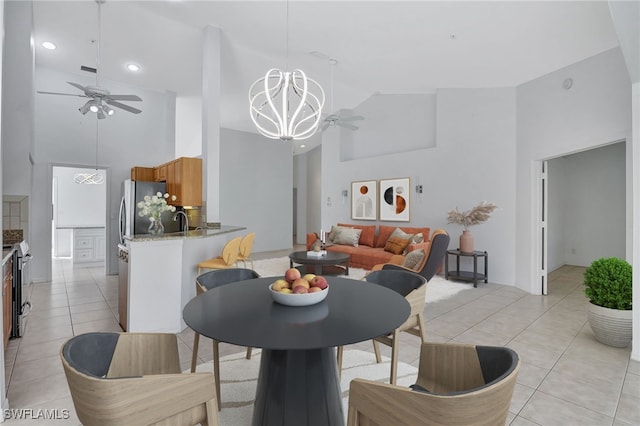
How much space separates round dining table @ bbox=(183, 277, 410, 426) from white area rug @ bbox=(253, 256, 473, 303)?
3174 mm

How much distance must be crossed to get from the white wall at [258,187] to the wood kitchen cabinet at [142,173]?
68.0 inches

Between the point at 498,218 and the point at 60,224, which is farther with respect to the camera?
the point at 60,224

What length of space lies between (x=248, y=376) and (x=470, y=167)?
198 inches

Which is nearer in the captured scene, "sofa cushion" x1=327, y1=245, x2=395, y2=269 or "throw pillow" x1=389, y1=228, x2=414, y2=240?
"sofa cushion" x1=327, y1=245, x2=395, y2=269

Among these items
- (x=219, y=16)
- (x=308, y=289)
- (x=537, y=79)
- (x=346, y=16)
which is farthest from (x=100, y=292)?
(x=537, y=79)

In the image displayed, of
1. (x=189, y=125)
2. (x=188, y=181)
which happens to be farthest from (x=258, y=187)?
(x=188, y=181)

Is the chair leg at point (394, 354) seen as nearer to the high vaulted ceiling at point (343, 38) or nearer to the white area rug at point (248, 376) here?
the white area rug at point (248, 376)

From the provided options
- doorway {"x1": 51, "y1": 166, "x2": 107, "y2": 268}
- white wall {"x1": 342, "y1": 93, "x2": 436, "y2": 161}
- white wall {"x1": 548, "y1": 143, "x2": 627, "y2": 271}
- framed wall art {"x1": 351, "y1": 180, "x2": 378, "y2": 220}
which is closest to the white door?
white wall {"x1": 548, "y1": 143, "x2": 627, "y2": 271}

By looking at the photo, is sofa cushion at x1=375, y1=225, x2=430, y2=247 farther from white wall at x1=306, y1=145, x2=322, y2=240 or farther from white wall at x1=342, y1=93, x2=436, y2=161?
white wall at x1=306, y1=145, x2=322, y2=240

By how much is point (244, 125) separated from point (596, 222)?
26.2 feet

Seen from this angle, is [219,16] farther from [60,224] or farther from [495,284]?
[60,224]

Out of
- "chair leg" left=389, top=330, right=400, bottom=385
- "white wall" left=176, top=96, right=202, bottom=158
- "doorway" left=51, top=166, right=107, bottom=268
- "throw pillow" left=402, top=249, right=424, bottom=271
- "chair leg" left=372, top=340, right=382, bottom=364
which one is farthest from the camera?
"white wall" left=176, top=96, right=202, bottom=158

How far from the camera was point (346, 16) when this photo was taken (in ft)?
13.4

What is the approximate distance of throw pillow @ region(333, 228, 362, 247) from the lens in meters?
6.86
